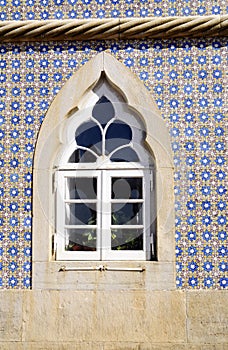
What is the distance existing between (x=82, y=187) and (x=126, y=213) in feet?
1.51

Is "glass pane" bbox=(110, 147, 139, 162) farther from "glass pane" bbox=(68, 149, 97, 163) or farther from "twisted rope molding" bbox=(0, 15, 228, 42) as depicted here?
"twisted rope molding" bbox=(0, 15, 228, 42)

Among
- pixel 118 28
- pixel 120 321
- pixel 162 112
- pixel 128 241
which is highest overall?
Result: pixel 118 28

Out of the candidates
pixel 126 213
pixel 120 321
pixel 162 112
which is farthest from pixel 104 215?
pixel 162 112

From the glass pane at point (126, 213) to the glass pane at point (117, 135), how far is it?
1.68ft

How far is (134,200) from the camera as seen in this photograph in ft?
22.5

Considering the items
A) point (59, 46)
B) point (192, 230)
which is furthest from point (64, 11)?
point (192, 230)

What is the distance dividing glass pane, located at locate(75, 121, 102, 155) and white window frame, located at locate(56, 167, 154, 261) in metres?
0.25

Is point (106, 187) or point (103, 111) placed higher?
point (103, 111)

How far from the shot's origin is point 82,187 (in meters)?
6.95

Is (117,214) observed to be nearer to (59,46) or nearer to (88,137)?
(88,137)

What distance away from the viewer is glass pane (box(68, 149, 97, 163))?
22.8 ft

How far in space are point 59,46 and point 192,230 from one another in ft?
6.67

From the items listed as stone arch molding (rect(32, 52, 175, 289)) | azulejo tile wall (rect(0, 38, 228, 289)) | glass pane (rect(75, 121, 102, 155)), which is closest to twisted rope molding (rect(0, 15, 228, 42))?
azulejo tile wall (rect(0, 38, 228, 289))

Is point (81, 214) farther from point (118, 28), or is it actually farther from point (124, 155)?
point (118, 28)
